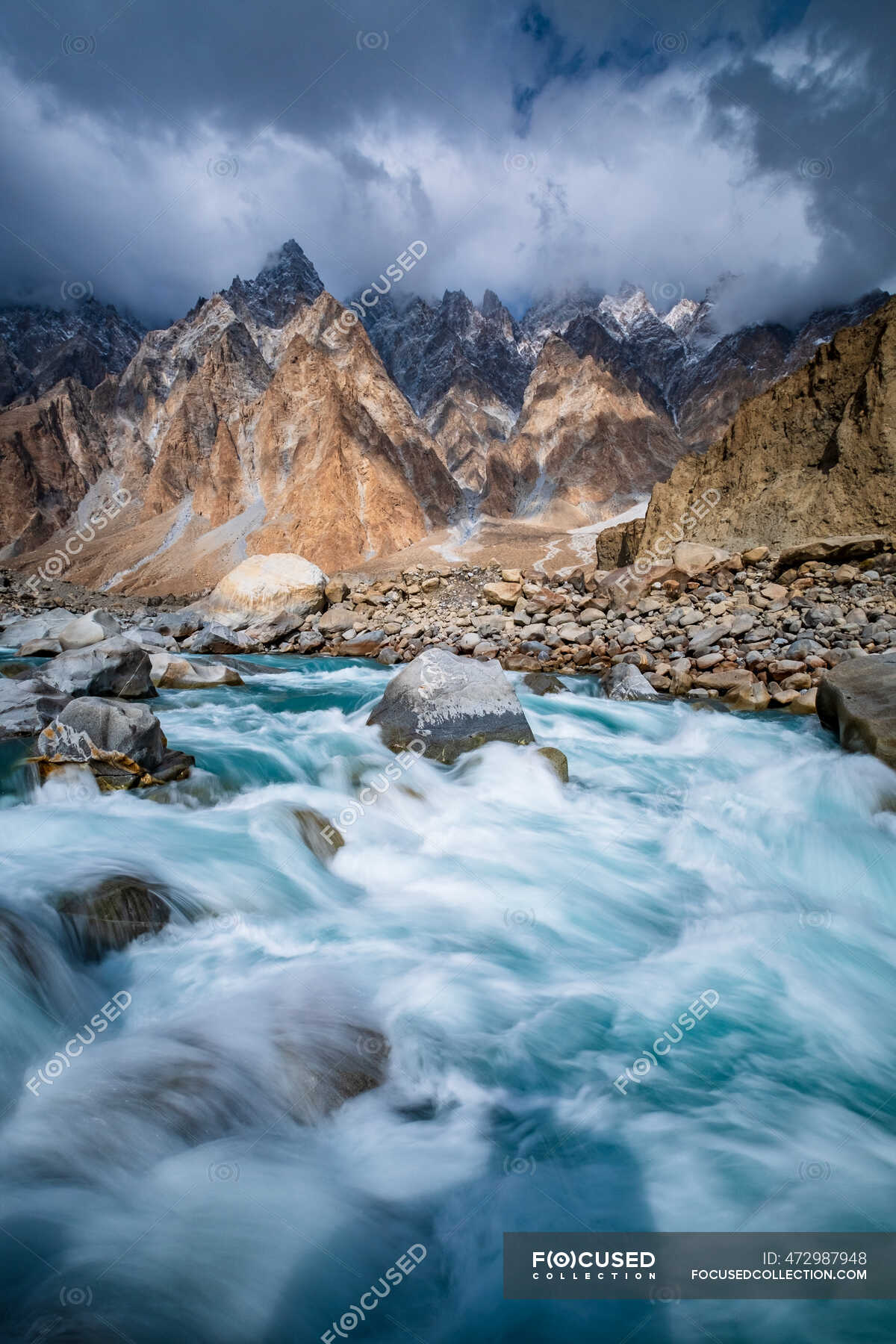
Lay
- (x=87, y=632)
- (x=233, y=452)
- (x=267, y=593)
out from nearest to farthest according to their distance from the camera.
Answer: (x=87, y=632) → (x=267, y=593) → (x=233, y=452)

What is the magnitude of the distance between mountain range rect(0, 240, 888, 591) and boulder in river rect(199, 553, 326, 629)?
24.8m

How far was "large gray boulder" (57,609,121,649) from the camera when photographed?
37.7 feet

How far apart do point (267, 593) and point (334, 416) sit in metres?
38.0

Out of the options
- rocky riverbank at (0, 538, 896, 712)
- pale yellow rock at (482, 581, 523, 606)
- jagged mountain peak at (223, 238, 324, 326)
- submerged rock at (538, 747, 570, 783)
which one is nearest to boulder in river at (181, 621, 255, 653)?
rocky riverbank at (0, 538, 896, 712)

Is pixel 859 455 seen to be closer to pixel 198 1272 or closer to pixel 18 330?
pixel 198 1272

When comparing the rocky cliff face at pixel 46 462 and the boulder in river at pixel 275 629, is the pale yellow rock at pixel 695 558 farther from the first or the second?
the rocky cliff face at pixel 46 462

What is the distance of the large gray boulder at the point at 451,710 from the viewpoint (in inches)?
273

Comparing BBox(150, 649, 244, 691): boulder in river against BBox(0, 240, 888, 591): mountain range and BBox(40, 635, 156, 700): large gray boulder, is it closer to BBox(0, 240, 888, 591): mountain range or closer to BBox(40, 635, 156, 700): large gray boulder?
BBox(40, 635, 156, 700): large gray boulder

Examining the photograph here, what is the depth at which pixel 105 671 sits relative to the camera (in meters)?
8.18

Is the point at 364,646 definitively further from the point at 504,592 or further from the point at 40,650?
the point at 40,650

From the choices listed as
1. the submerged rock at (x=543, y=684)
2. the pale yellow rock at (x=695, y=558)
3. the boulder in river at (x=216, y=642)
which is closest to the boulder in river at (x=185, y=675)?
the submerged rock at (x=543, y=684)

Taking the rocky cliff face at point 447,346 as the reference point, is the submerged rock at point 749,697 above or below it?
below

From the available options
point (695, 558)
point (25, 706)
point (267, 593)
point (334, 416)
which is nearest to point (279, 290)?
point (334, 416)

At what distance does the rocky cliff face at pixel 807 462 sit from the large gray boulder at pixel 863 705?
29.7 ft
